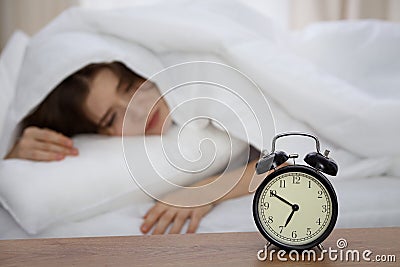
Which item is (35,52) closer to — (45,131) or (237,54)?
(45,131)

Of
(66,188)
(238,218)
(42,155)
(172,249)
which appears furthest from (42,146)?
(172,249)

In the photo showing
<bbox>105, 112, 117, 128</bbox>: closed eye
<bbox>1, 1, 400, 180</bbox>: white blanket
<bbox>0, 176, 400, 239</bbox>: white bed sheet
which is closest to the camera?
<bbox>0, 176, 400, 239</bbox>: white bed sheet

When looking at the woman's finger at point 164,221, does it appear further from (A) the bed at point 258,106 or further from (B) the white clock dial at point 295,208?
(B) the white clock dial at point 295,208

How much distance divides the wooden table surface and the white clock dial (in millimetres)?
30

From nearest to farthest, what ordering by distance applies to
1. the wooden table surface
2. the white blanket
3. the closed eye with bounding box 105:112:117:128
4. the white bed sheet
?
the wooden table surface
the white bed sheet
the white blanket
the closed eye with bounding box 105:112:117:128

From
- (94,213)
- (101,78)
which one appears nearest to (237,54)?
(101,78)

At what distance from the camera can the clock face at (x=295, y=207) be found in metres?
0.70

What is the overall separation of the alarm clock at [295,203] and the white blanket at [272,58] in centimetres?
31

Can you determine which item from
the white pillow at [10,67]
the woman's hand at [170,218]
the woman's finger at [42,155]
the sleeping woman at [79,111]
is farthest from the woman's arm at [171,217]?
the white pillow at [10,67]

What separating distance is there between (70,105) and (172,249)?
836 mm

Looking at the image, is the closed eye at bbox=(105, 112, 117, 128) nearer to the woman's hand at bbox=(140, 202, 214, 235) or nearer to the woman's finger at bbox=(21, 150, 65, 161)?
the woman's finger at bbox=(21, 150, 65, 161)

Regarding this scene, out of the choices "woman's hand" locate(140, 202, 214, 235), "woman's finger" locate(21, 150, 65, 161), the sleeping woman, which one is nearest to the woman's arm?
"woman's hand" locate(140, 202, 214, 235)

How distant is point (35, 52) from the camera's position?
4.75ft

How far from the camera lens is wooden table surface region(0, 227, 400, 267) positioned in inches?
27.0
